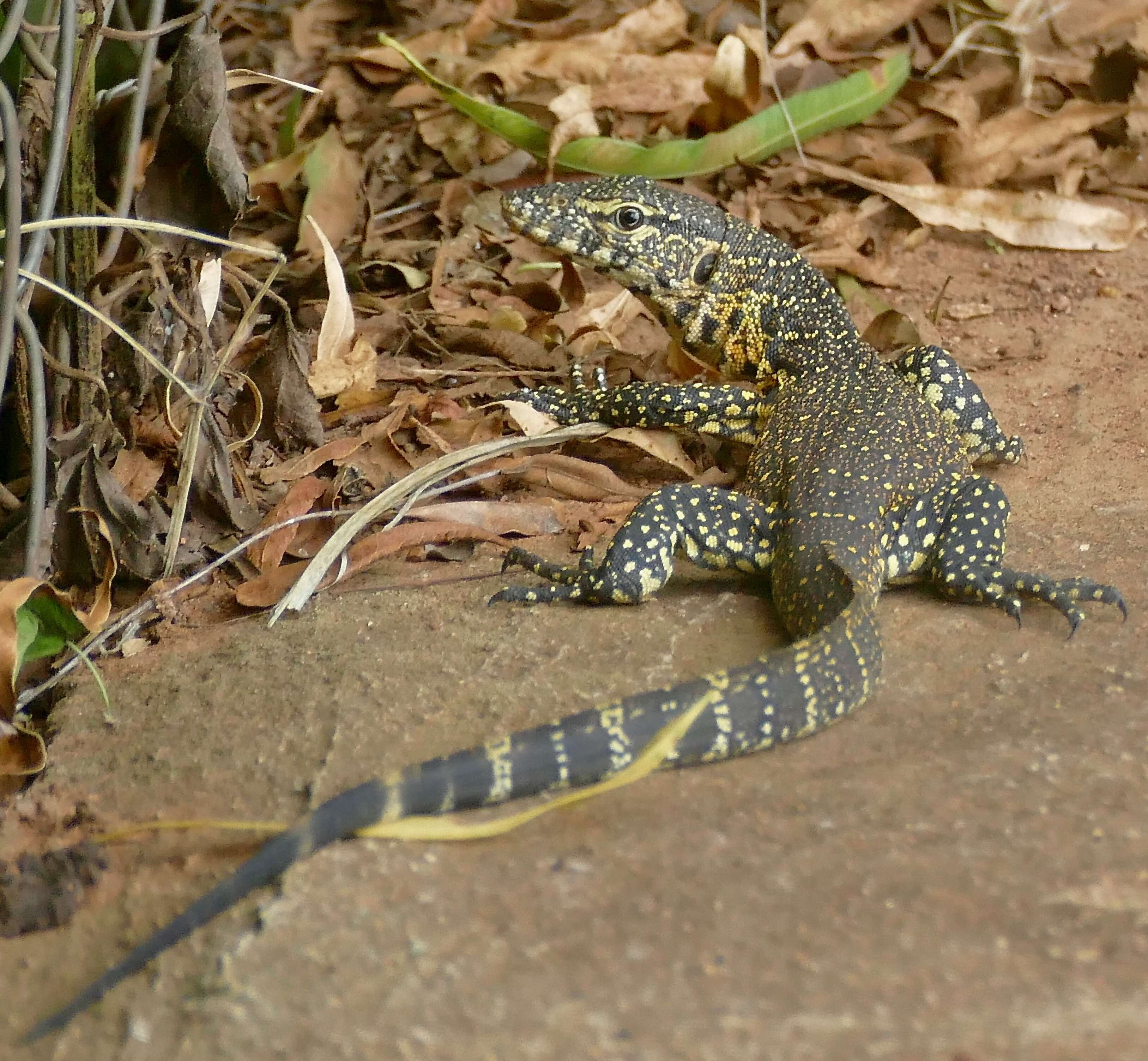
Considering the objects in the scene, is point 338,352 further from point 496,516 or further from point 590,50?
point 590,50

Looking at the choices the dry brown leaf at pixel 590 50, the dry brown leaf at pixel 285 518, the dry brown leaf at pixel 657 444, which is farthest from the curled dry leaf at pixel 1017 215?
the dry brown leaf at pixel 285 518

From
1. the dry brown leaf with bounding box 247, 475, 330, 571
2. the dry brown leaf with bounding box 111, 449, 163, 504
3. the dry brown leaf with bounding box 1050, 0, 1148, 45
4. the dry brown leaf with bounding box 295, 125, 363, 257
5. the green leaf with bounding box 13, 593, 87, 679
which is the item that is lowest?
the dry brown leaf with bounding box 247, 475, 330, 571

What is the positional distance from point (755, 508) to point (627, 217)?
212 centimetres

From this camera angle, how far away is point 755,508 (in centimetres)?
460

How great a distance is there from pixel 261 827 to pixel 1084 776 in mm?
2177

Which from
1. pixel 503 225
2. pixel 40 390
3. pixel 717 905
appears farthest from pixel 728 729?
pixel 503 225

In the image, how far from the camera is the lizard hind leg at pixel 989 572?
162 inches

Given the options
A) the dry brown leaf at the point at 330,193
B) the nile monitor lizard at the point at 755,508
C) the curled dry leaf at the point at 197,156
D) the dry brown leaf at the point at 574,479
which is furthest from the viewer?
the dry brown leaf at the point at 330,193

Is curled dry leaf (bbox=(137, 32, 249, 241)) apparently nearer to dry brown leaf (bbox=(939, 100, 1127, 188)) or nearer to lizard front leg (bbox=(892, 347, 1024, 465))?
lizard front leg (bbox=(892, 347, 1024, 465))

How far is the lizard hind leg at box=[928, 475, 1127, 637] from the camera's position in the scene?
4.11m

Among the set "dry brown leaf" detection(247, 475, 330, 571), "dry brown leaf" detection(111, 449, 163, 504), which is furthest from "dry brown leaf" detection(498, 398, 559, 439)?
"dry brown leaf" detection(111, 449, 163, 504)

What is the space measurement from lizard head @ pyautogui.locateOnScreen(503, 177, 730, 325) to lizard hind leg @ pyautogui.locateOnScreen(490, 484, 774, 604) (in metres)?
1.89

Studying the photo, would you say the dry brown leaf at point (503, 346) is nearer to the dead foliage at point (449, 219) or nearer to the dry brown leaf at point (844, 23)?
the dead foliage at point (449, 219)

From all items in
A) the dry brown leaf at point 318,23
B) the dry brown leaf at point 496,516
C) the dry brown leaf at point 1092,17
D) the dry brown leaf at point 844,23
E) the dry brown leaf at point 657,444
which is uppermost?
the dry brown leaf at point 318,23
